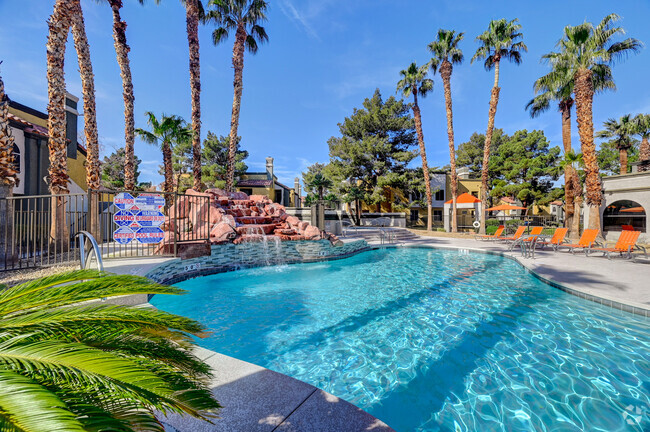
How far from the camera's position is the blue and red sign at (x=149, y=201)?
754 cm

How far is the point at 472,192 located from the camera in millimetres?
32031

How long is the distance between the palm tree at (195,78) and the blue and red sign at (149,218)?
6580 mm

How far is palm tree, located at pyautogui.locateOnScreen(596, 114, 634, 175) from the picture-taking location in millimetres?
21958

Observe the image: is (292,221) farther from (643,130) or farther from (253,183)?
(643,130)

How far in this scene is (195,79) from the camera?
13883 mm

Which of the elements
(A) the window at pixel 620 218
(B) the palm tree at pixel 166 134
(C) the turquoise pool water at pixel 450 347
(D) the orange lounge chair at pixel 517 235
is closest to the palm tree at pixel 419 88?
(D) the orange lounge chair at pixel 517 235

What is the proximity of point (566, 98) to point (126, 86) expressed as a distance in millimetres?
27817

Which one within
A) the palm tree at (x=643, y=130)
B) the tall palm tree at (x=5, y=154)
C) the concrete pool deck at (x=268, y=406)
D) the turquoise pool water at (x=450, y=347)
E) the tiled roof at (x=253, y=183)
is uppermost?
the palm tree at (x=643, y=130)

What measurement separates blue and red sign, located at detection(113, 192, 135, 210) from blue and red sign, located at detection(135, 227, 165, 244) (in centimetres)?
76

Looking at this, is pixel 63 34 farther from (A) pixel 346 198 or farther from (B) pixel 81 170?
(A) pixel 346 198

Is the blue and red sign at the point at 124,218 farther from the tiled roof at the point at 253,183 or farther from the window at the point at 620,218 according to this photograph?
the window at the point at 620,218

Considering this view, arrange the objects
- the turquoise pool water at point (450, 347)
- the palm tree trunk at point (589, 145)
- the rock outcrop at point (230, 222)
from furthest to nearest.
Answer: the palm tree trunk at point (589, 145)
the rock outcrop at point (230, 222)
the turquoise pool water at point (450, 347)

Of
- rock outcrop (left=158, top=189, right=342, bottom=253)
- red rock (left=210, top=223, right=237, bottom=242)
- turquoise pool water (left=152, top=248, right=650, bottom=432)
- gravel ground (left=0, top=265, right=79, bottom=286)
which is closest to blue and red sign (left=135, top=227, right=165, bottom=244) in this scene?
rock outcrop (left=158, top=189, right=342, bottom=253)

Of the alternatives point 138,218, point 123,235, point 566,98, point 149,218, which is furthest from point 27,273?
point 566,98
